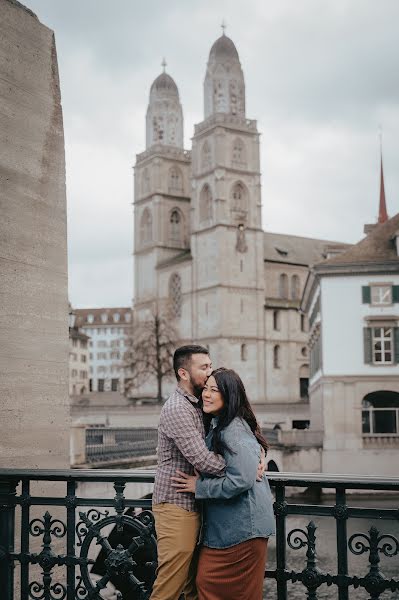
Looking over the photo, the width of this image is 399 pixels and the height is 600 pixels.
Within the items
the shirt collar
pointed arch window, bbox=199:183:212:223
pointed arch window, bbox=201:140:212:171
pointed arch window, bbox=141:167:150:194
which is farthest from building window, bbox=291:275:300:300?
the shirt collar

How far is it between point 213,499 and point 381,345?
1226 inches

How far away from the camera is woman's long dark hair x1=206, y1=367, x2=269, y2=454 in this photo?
156 inches

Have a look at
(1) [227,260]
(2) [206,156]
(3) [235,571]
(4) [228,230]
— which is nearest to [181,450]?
(3) [235,571]

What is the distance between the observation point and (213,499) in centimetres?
393

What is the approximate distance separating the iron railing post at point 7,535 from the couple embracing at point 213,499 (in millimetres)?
1184

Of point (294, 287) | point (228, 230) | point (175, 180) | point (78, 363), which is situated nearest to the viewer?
point (228, 230)

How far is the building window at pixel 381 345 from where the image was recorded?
3391cm

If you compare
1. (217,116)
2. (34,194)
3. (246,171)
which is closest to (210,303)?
(246,171)

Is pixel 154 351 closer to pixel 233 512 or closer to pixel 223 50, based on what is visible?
pixel 223 50

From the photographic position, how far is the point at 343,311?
3444cm

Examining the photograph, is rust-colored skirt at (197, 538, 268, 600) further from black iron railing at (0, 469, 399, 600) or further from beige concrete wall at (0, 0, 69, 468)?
beige concrete wall at (0, 0, 69, 468)

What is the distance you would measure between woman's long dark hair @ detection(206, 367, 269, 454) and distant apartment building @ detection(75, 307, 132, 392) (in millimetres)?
124348

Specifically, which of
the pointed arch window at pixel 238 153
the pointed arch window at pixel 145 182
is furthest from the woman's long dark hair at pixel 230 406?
the pointed arch window at pixel 145 182

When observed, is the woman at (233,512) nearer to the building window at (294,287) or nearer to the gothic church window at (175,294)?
the gothic church window at (175,294)
